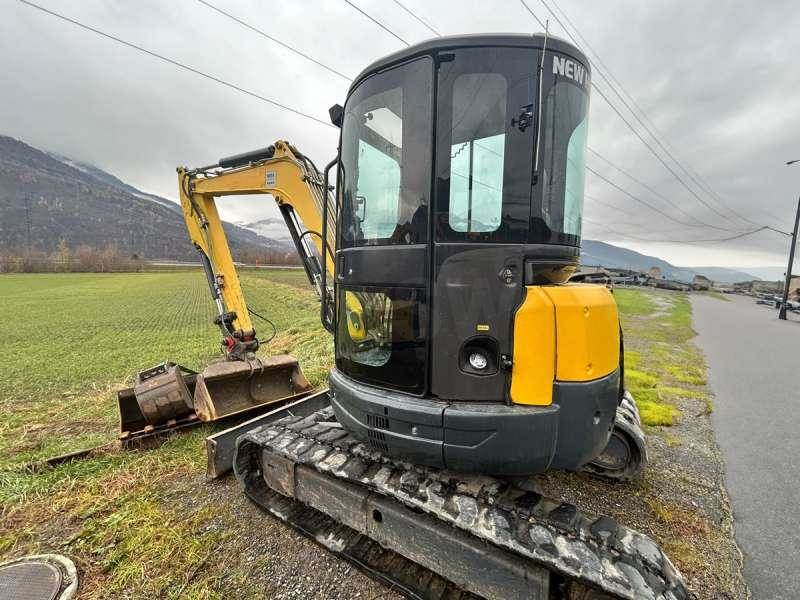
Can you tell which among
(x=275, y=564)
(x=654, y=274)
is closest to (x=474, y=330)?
(x=275, y=564)

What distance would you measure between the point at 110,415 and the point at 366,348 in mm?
5287

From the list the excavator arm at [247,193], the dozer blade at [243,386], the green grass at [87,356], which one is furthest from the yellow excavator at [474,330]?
the green grass at [87,356]

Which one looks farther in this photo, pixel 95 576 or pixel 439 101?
pixel 95 576

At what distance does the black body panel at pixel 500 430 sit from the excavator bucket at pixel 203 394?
3.17 m

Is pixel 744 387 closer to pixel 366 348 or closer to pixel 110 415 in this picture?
pixel 366 348

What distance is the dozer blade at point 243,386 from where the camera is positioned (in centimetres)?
479

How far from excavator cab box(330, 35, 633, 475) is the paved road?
1.83m

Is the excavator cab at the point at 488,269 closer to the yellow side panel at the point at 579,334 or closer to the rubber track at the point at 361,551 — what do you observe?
the yellow side panel at the point at 579,334

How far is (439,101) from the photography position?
233 centimetres

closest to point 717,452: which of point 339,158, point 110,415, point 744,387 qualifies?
point 744,387

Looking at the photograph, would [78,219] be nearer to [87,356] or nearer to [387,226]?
[87,356]

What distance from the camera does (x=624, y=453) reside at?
3.88m

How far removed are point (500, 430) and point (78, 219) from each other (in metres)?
180

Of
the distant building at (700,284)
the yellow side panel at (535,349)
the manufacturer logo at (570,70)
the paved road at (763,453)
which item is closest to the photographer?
the yellow side panel at (535,349)
